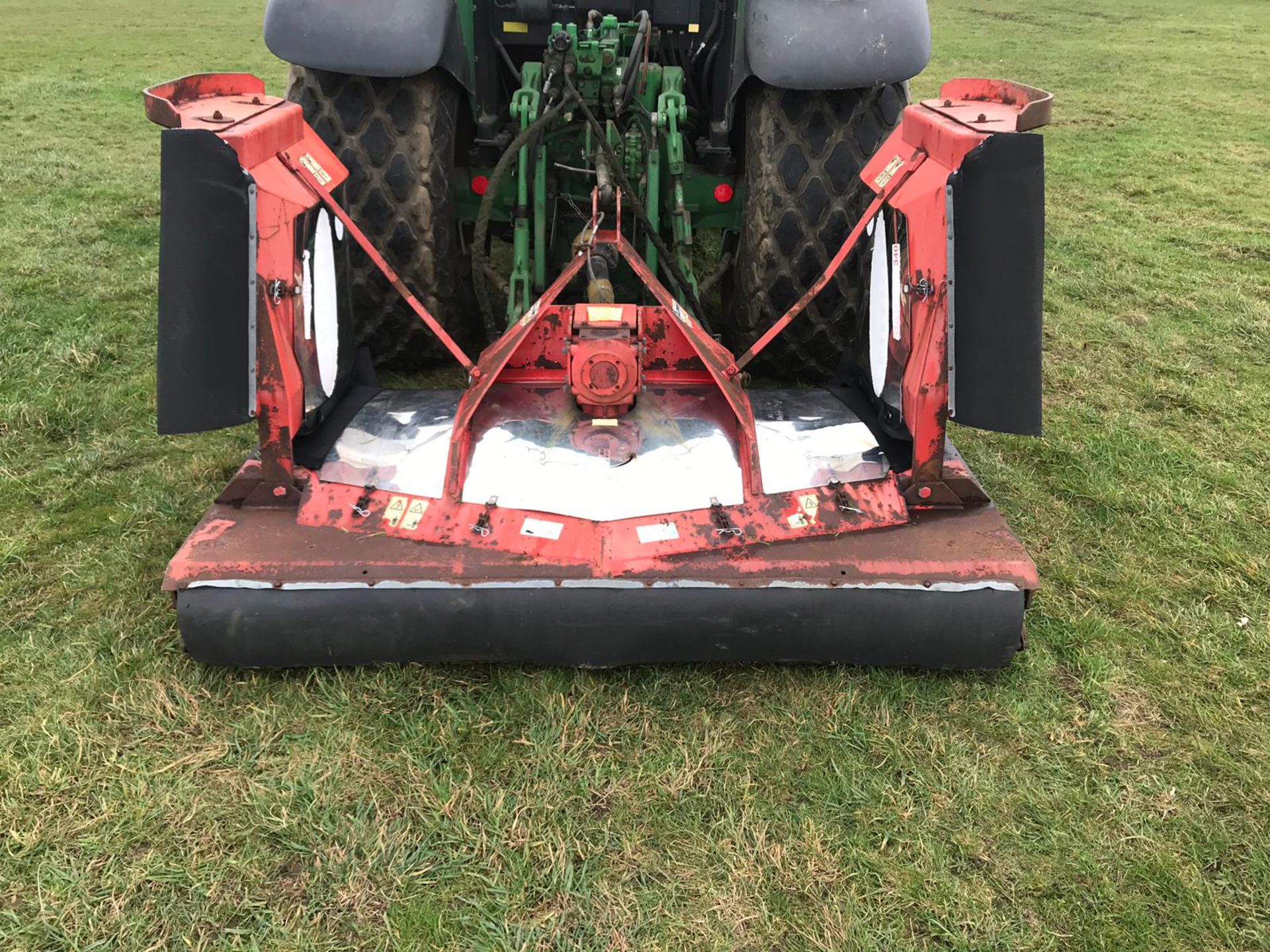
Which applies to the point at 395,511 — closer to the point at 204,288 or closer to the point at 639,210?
the point at 204,288

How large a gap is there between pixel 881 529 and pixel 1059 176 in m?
6.15

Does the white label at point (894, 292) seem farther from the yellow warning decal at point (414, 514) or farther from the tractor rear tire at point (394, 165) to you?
the tractor rear tire at point (394, 165)

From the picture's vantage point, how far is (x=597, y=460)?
2.58 m

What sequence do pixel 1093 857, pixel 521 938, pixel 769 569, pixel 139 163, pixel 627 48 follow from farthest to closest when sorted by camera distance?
pixel 139 163
pixel 627 48
pixel 769 569
pixel 1093 857
pixel 521 938

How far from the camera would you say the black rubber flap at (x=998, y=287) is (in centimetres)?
229

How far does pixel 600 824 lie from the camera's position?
82.1 inches

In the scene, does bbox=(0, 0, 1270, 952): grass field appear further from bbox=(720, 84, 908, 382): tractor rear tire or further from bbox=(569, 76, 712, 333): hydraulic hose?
bbox=(569, 76, 712, 333): hydraulic hose

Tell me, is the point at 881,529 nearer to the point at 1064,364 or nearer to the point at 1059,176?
the point at 1064,364

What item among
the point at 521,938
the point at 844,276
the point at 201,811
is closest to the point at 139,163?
the point at 844,276

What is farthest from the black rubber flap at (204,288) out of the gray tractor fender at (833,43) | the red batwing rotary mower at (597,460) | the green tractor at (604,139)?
the gray tractor fender at (833,43)

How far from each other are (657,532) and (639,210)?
112cm

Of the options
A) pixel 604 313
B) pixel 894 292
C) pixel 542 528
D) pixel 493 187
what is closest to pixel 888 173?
pixel 894 292

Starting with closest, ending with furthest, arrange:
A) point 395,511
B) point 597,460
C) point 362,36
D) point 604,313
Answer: point 395,511, point 597,460, point 604,313, point 362,36

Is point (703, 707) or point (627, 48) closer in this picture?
point (703, 707)
